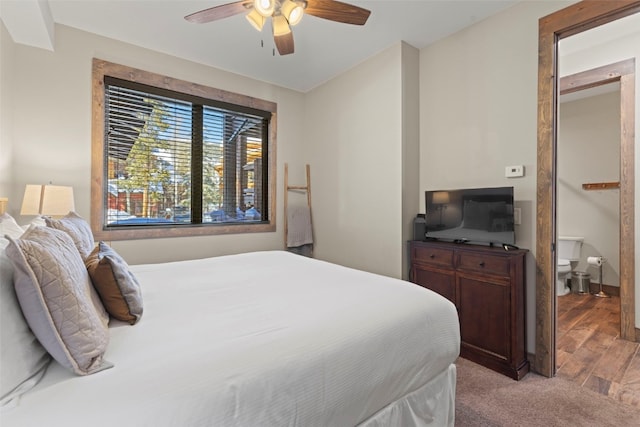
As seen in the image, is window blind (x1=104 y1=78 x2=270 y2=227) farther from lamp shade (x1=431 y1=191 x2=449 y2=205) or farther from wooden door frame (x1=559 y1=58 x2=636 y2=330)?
wooden door frame (x1=559 y1=58 x2=636 y2=330)

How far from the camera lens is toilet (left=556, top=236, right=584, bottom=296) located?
4.02 m

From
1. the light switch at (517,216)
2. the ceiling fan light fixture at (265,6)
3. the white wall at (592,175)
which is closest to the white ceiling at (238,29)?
the ceiling fan light fixture at (265,6)

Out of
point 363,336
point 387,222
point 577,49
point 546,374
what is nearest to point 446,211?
point 387,222

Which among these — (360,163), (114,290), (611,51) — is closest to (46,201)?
(114,290)

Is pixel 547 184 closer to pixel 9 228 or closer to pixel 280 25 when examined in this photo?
pixel 280 25

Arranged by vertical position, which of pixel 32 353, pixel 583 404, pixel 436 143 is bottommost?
pixel 583 404

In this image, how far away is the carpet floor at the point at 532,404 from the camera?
1682 mm

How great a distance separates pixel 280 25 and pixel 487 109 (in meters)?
1.82

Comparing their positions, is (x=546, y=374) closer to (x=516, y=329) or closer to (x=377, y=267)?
(x=516, y=329)

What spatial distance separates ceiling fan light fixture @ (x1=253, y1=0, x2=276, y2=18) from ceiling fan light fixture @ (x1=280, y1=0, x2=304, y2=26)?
0.07 meters

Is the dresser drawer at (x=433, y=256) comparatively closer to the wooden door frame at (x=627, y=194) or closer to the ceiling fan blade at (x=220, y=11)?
the wooden door frame at (x=627, y=194)

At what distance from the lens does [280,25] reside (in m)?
2.01

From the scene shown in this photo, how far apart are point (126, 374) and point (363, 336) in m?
0.75

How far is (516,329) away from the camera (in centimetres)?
213
